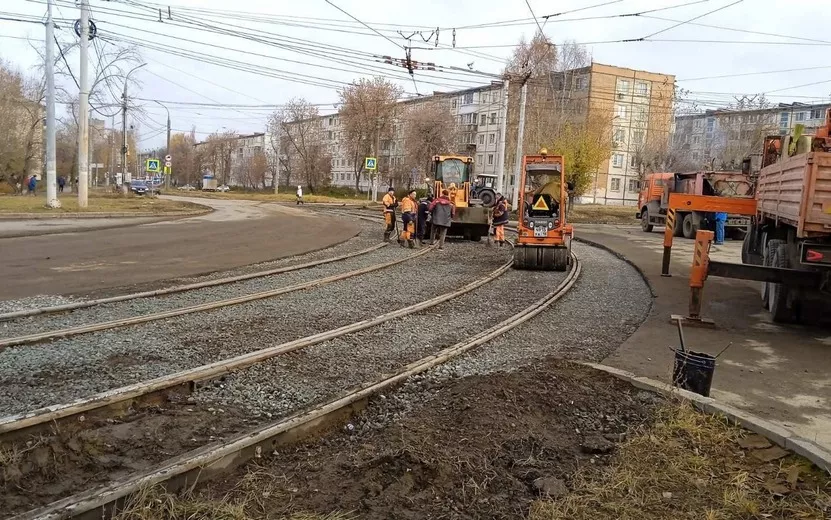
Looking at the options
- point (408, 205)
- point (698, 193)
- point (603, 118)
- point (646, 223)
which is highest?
point (603, 118)

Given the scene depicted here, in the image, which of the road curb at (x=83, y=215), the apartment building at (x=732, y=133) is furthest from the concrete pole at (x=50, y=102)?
the apartment building at (x=732, y=133)

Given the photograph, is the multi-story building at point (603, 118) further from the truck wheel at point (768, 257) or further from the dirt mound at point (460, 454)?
the dirt mound at point (460, 454)

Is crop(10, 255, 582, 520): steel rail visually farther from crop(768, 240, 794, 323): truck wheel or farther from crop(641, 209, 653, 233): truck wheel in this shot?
crop(641, 209, 653, 233): truck wheel

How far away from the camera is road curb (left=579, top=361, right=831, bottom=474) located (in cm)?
436

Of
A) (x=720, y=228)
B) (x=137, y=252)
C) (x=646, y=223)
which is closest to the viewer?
(x=137, y=252)

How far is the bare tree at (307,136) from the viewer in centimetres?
7494

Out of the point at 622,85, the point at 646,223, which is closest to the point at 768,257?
the point at 646,223

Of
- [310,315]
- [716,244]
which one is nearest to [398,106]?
[716,244]

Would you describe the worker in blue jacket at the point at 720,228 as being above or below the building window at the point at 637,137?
below

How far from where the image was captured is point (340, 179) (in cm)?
10994

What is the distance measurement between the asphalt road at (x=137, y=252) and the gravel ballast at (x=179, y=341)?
317 cm

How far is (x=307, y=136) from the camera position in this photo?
76.9 m

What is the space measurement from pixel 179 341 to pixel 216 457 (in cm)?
343

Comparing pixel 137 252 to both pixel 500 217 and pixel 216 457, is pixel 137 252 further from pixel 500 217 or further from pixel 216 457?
pixel 216 457
